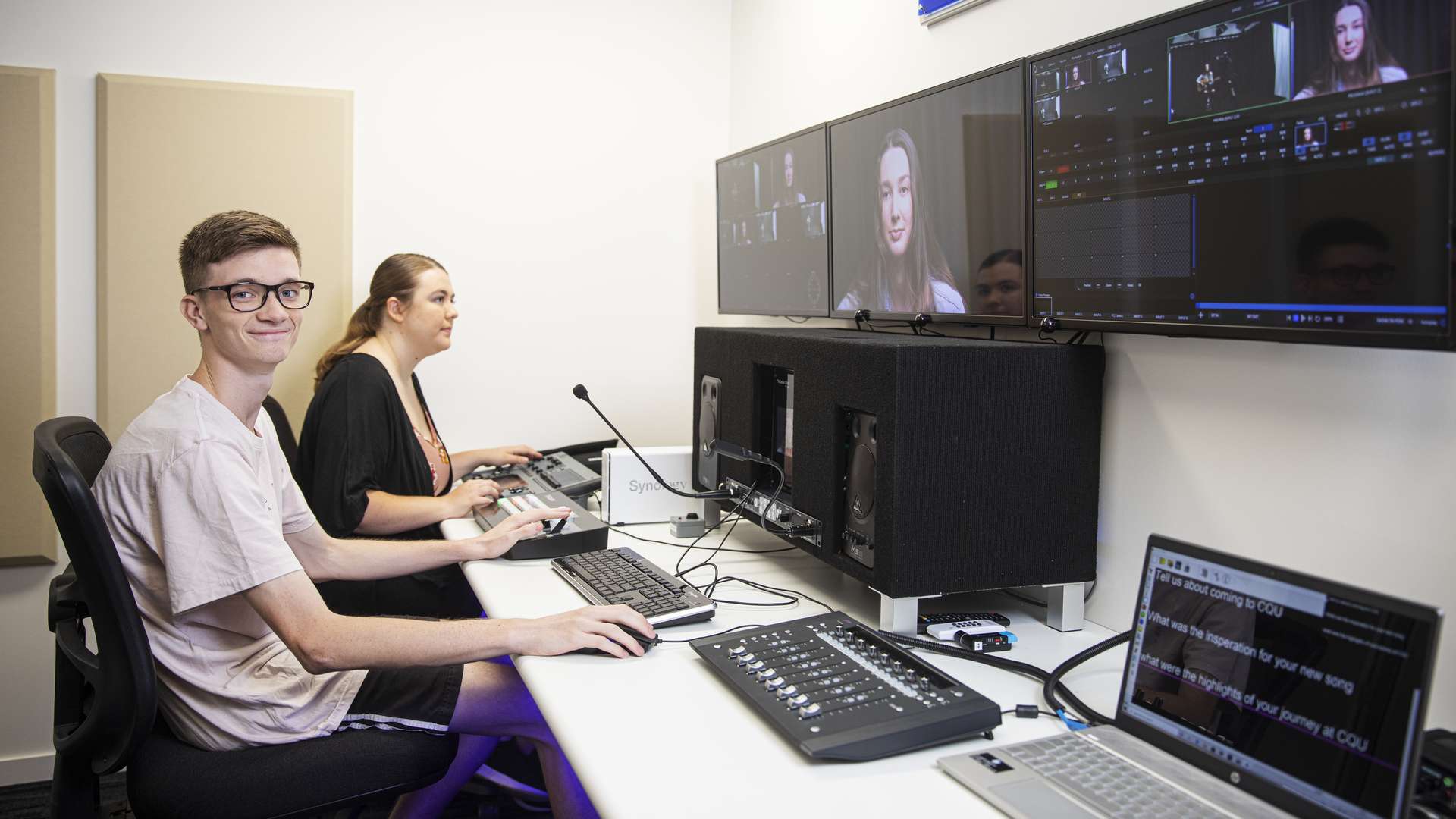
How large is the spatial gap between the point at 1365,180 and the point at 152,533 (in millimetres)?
1628

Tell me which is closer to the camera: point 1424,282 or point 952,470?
point 1424,282

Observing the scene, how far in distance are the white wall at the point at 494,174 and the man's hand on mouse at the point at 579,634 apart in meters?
1.64

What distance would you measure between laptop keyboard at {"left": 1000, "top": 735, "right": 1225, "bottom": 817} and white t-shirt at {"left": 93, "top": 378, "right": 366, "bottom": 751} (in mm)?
1049

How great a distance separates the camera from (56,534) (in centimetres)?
264

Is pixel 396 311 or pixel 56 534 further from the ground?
pixel 396 311

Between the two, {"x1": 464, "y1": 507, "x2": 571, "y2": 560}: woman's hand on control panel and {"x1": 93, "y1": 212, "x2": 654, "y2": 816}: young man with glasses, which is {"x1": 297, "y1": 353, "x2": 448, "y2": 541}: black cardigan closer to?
{"x1": 464, "y1": 507, "x2": 571, "y2": 560}: woman's hand on control panel

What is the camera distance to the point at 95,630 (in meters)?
1.36

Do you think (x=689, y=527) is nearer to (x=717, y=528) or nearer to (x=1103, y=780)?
(x=717, y=528)

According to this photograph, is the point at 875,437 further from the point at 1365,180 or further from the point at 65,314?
the point at 65,314

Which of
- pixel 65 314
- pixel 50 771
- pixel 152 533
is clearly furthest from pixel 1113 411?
pixel 50 771

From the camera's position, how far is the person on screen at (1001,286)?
163cm

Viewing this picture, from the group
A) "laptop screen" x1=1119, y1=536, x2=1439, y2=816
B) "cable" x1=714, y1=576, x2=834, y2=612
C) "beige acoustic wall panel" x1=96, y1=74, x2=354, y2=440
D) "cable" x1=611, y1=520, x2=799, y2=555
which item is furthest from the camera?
"beige acoustic wall panel" x1=96, y1=74, x2=354, y2=440

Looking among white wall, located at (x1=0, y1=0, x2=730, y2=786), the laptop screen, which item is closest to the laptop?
the laptop screen

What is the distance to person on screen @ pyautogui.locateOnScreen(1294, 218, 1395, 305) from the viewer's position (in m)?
1.10
